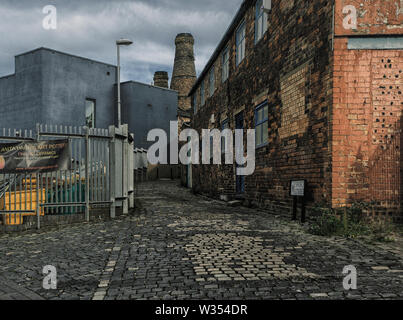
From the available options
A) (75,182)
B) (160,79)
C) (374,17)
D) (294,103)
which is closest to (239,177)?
(294,103)

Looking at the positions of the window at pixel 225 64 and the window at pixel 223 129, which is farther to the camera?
the window at pixel 225 64

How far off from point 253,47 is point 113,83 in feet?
59.4

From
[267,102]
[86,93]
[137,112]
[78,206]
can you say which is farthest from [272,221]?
[137,112]

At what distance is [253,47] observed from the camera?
11133 millimetres

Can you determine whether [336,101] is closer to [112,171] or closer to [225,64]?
[112,171]

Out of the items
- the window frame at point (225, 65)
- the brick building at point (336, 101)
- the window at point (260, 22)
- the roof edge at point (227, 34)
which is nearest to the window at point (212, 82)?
the roof edge at point (227, 34)

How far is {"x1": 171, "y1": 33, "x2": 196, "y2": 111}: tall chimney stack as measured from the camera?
39469 millimetres

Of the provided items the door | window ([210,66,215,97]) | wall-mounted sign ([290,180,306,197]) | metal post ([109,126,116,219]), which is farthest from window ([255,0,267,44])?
window ([210,66,215,97])

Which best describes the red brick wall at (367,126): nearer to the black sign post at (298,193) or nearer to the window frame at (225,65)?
the black sign post at (298,193)

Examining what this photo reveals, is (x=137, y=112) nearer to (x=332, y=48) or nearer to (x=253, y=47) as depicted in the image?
(x=253, y=47)

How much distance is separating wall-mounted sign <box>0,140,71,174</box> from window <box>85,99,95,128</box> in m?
18.2

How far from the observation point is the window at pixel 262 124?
1012 centimetres

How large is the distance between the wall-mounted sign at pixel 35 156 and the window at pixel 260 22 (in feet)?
21.4

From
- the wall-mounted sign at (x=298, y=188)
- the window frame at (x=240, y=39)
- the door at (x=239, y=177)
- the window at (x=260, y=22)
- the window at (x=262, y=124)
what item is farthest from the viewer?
the door at (x=239, y=177)
